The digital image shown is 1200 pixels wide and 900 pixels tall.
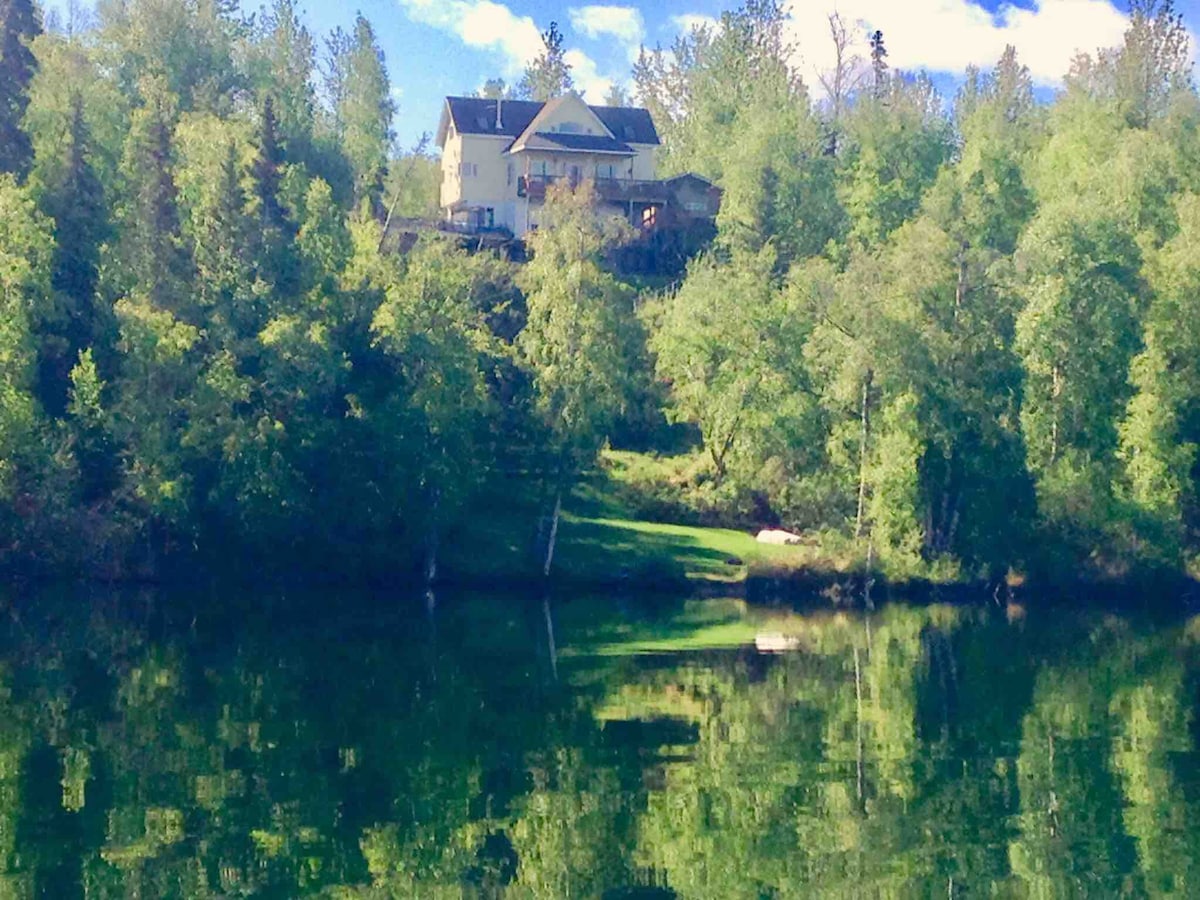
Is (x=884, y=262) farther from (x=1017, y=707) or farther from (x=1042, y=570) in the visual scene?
(x=1017, y=707)

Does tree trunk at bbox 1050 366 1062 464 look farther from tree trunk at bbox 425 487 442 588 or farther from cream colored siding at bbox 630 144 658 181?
cream colored siding at bbox 630 144 658 181

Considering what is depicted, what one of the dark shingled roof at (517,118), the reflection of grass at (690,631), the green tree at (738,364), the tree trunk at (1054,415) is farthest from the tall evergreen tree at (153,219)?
the dark shingled roof at (517,118)

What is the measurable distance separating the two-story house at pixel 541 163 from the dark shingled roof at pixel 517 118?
0.07 meters

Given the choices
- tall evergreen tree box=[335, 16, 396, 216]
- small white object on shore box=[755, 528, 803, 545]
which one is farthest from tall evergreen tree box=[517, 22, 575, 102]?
small white object on shore box=[755, 528, 803, 545]

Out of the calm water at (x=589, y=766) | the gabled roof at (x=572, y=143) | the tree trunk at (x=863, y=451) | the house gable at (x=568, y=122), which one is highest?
the house gable at (x=568, y=122)

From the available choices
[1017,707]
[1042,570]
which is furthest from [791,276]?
[1017,707]

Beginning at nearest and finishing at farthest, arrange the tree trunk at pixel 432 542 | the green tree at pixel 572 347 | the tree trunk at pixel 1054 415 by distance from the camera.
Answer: the tree trunk at pixel 432 542 < the green tree at pixel 572 347 < the tree trunk at pixel 1054 415

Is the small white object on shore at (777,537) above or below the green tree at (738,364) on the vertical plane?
below

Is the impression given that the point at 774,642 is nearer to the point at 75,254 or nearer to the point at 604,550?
the point at 604,550

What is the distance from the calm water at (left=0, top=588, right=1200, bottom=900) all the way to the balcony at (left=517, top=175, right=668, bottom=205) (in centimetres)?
5366

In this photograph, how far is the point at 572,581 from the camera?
64688mm

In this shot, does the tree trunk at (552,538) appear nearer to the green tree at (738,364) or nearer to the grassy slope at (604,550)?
the grassy slope at (604,550)

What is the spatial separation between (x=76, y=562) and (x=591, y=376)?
69.2 ft

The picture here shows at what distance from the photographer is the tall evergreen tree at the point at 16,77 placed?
69.1 metres
